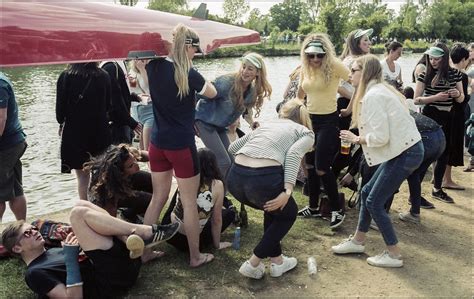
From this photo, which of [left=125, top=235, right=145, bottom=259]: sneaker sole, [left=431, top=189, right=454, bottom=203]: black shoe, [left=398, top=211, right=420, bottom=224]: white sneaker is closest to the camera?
[left=125, top=235, right=145, bottom=259]: sneaker sole

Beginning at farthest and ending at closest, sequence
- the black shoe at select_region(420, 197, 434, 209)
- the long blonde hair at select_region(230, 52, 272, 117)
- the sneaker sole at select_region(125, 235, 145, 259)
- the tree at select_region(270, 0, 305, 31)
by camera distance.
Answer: the tree at select_region(270, 0, 305, 31) → the black shoe at select_region(420, 197, 434, 209) → the long blonde hair at select_region(230, 52, 272, 117) → the sneaker sole at select_region(125, 235, 145, 259)

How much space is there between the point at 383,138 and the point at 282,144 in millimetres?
822

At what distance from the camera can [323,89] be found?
14.6 ft

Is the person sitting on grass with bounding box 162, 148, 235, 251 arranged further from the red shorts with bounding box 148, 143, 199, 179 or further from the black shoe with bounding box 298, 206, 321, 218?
the black shoe with bounding box 298, 206, 321, 218

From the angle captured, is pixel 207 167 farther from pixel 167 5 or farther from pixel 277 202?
pixel 167 5

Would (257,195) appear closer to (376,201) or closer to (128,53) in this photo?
(376,201)

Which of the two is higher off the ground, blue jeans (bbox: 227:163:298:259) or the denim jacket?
the denim jacket

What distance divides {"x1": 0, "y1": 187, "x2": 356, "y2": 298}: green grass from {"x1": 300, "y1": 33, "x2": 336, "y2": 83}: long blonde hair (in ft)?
5.28

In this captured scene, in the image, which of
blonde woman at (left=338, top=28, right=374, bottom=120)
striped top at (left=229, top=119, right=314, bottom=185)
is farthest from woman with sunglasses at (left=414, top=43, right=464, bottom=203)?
striped top at (left=229, top=119, right=314, bottom=185)

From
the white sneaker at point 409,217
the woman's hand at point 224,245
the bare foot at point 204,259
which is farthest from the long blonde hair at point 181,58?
the white sneaker at point 409,217

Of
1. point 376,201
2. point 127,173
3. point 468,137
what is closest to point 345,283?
point 376,201

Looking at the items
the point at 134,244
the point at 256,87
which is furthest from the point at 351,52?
the point at 134,244

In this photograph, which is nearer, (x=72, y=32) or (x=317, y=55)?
(x=72, y=32)

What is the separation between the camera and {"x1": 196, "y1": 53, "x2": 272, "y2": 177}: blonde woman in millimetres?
4410
